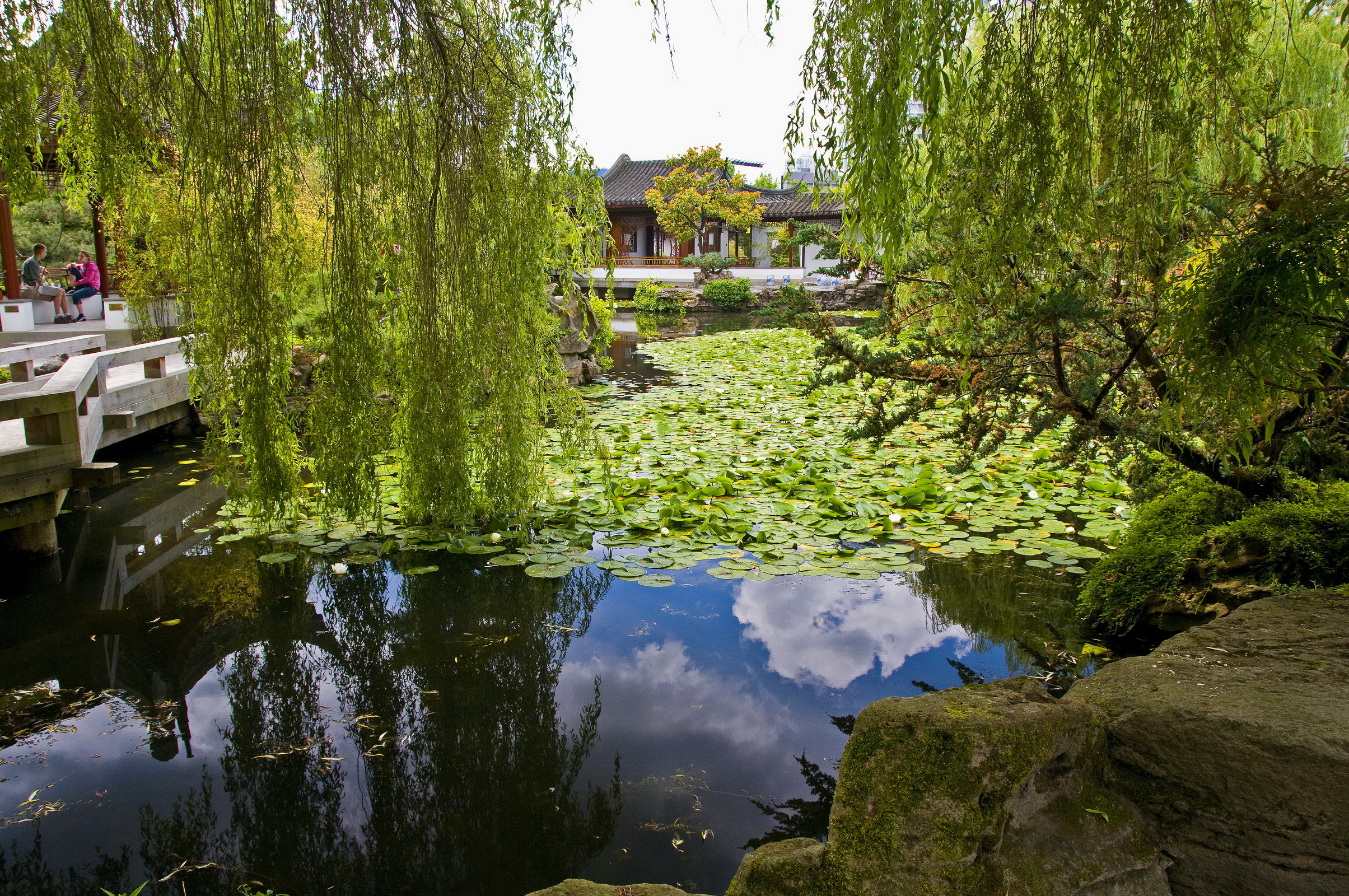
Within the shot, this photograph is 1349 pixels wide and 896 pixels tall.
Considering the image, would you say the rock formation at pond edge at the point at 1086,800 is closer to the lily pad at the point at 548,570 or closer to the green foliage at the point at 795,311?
the green foliage at the point at 795,311

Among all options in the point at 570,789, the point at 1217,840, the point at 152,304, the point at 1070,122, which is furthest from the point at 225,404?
the point at 152,304

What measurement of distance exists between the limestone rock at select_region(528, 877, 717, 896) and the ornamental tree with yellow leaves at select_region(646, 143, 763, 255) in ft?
71.3

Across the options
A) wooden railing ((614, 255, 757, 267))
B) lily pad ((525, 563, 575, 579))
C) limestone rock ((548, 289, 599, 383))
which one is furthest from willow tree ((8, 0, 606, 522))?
wooden railing ((614, 255, 757, 267))

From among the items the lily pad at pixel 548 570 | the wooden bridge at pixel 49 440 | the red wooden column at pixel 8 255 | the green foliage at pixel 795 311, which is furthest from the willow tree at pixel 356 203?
the red wooden column at pixel 8 255

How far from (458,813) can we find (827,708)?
1.25 m

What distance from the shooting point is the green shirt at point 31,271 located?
32.3 feet

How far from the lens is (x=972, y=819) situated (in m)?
1.45

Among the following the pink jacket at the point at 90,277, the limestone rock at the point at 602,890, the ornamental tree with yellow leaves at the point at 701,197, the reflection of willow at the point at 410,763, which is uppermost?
the ornamental tree with yellow leaves at the point at 701,197

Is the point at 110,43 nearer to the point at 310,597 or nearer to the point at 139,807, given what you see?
the point at 139,807

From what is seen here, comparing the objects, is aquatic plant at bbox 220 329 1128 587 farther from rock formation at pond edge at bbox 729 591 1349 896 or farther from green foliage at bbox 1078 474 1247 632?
rock formation at pond edge at bbox 729 591 1349 896

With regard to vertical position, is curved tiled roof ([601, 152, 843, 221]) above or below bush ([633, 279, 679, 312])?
above

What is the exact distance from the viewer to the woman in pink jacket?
10125 millimetres

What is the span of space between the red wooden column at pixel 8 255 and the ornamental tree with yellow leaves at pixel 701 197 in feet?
50.9

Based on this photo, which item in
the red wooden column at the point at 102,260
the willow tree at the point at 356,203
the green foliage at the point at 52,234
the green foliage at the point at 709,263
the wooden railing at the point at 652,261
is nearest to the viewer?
the willow tree at the point at 356,203
